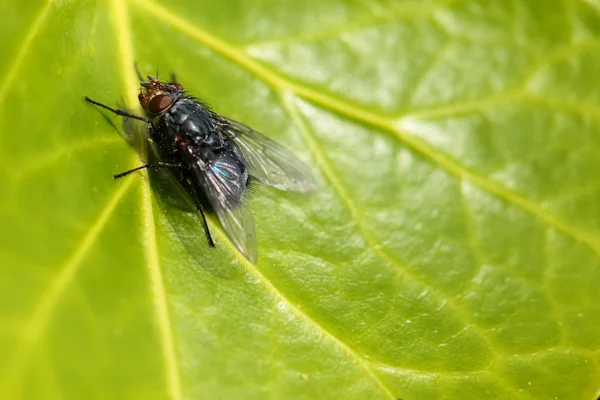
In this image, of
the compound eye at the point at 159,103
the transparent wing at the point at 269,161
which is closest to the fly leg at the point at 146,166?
the compound eye at the point at 159,103

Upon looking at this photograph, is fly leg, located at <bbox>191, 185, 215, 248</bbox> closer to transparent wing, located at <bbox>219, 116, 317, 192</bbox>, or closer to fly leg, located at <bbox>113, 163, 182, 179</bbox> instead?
fly leg, located at <bbox>113, 163, 182, 179</bbox>

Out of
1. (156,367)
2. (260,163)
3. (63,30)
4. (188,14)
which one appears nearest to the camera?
(156,367)

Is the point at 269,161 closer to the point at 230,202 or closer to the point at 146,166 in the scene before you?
the point at 230,202

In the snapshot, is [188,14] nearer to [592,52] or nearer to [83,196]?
[83,196]

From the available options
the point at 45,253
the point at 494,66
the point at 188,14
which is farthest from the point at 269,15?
the point at 45,253

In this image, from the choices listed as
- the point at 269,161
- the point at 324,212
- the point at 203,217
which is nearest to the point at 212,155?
the point at 269,161

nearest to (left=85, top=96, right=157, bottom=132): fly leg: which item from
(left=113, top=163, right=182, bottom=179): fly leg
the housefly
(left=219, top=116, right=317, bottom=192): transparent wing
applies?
the housefly
